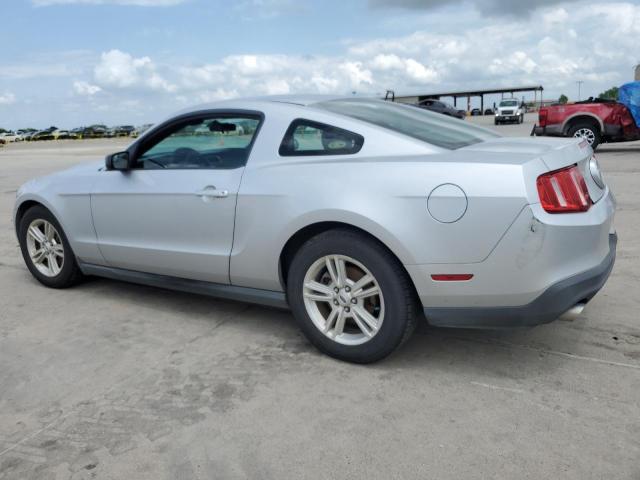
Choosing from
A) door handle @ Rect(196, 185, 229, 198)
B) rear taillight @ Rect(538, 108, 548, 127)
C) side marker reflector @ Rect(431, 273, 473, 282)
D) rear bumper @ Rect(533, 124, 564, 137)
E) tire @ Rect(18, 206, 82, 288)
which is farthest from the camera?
rear taillight @ Rect(538, 108, 548, 127)

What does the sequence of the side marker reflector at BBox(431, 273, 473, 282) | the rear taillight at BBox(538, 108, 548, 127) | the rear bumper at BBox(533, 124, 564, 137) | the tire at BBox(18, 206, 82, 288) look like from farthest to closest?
the rear taillight at BBox(538, 108, 548, 127) → the rear bumper at BBox(533, 124, 564, 137) → the tire at BBox(18, 206, 82, 288) → the side marker reflector at BBox(431, 273, 473, 282)

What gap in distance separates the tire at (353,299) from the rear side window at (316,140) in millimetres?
475

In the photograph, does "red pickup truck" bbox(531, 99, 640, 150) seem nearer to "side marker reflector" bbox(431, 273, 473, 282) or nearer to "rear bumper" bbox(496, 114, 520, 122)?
"side marker reflector" bbox(431, 273, 473, 282)

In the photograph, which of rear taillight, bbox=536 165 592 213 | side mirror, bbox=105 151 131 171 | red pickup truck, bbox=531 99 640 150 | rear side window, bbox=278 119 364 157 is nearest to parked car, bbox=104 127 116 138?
red pickup truck, bbox=531 99 640 150

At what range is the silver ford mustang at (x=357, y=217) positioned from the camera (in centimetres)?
292

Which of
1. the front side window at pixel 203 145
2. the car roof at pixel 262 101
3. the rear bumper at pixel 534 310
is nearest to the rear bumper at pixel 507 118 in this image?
the car roof at pixel 262 101

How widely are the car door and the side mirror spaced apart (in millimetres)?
40

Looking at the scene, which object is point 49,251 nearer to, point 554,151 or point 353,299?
point 353,299

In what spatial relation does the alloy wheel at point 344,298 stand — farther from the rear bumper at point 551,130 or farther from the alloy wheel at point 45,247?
the rear bumper at point 551,130

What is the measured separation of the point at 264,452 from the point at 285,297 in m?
1.18

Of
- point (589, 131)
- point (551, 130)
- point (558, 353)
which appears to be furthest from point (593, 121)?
point (558, 353)

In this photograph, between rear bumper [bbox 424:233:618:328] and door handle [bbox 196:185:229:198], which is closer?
rear bumper [bbox 424:233:618:328]

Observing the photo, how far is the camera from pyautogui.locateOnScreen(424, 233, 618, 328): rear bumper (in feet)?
9.63

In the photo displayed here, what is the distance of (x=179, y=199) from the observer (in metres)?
3.93
